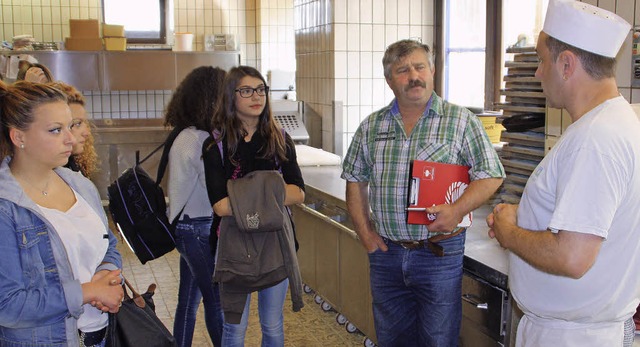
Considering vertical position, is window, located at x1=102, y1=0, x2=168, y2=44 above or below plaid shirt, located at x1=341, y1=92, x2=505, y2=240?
above

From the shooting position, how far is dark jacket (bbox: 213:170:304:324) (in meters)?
2.46

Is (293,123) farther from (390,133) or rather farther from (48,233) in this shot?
(48,233)

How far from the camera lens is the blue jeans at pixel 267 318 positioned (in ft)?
8.55

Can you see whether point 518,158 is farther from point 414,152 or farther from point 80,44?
point 80,44

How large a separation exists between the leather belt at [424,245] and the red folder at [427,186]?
0.09 metres

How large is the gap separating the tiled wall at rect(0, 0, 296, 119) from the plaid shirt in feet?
18.0

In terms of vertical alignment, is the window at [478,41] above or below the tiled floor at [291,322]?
above

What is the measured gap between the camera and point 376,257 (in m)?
2.60

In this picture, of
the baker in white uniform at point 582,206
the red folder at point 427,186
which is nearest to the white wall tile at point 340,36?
the red folder at point 427,186

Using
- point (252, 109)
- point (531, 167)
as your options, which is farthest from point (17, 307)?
point (531, 167)

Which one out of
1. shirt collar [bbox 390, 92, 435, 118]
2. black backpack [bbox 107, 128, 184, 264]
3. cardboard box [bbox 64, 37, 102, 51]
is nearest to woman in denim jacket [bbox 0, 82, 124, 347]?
black backpack [bbox 107, 128, 184, 264]

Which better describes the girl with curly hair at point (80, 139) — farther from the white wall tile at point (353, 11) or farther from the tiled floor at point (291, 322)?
the white wall tile at point (353, 11)

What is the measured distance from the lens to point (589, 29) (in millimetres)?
1581

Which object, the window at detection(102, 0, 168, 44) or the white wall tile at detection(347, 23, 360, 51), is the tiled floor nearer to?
the white wall tile at detection(347, 23, 360, 51)
